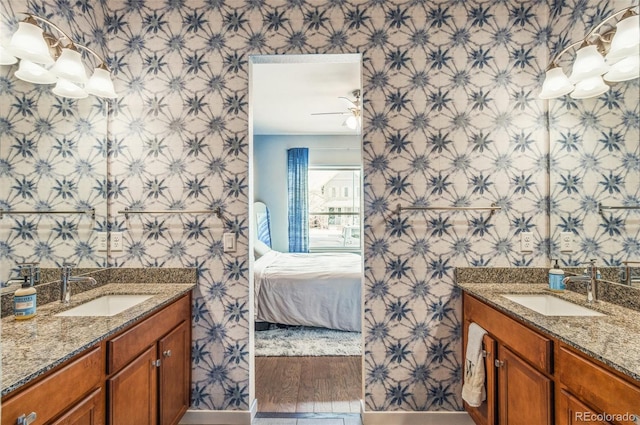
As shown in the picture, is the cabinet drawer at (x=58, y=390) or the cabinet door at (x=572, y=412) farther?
the cabinet door at (x=572, y=412)

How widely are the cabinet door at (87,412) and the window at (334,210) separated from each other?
16.1 feet

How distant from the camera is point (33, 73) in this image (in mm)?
1588

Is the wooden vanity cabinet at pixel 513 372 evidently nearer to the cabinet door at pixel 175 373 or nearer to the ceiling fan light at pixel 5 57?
the cabinet door at pixel 175 373

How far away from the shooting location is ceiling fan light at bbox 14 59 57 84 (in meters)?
1.54

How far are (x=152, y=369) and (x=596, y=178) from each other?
7.94 feet

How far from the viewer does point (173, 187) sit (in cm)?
215

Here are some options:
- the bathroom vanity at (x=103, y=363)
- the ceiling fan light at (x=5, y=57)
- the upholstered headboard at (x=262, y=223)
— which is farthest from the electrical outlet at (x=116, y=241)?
the upholstered headboard at (x=262, y=223)

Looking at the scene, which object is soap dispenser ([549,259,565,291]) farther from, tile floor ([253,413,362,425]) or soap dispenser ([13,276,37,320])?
soap dispenser ([13,276,37,320])

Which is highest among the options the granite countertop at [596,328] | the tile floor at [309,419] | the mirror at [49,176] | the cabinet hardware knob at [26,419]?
the mirror at [49,176]

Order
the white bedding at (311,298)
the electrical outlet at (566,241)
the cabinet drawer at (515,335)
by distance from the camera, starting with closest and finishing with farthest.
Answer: the cabinet drawer at (515,335) < the electrical outlet at (566,241) < the white bedding at (311,298)

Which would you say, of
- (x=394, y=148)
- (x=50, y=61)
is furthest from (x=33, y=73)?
(x=394, y=148)

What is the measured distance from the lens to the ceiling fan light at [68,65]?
5.25 ft

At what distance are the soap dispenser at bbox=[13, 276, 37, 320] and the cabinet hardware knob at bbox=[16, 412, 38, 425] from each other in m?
0.60

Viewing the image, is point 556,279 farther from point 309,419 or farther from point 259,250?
point 259,250
